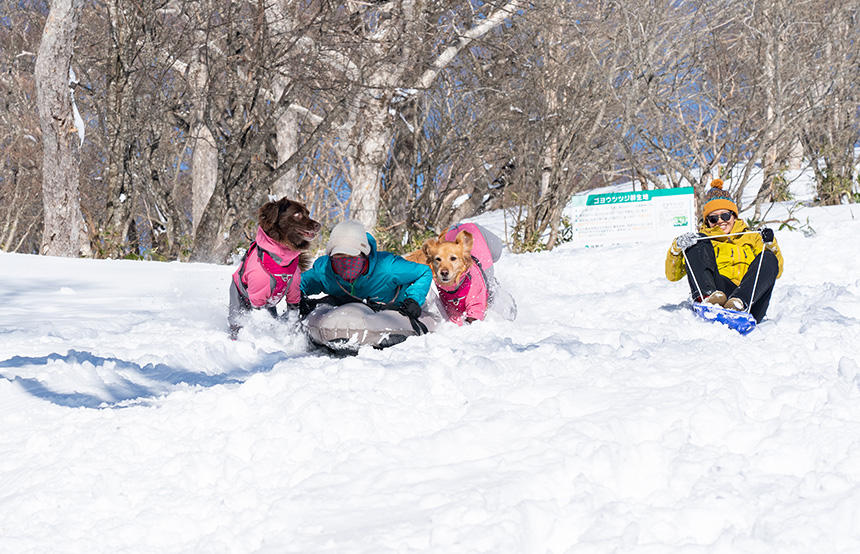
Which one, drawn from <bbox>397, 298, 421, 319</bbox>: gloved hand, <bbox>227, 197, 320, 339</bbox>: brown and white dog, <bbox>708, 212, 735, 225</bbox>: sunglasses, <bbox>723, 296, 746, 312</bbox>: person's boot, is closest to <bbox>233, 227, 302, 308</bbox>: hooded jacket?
<bbox>227, 197, 320, 339</bbox>: brown and white dog

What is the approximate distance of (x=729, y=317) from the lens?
17.0ft

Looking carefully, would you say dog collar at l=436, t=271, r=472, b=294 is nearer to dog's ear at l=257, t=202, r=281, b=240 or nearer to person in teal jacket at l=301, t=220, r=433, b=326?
person in teal jacket at l=301, t=220, r=433, b=326

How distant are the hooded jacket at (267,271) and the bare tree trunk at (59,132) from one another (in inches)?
243

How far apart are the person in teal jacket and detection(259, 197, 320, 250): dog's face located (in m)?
0.20

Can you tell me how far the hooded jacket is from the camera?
190 inches

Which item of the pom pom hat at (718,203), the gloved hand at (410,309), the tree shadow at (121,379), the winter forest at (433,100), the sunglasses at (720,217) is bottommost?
the tree shadow at (121,379)

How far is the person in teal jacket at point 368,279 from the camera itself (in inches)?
196

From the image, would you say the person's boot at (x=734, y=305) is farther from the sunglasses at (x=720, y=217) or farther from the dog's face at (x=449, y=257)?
the dog's face at (x=449, y=257)

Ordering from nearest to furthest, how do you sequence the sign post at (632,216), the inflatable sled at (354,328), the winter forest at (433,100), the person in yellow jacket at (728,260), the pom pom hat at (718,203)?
1. the inflatable sled at (354,328)
2. the person in yellow jacket at (728,260)
3. the pom pom hat at (718,203)
4. the winter forest at (433,100)
5. the sign post at (632,216)

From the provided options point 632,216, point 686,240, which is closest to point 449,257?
point 686,240

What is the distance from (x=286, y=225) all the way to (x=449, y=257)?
1.15 metres

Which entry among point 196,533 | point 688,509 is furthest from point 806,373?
point 196,533

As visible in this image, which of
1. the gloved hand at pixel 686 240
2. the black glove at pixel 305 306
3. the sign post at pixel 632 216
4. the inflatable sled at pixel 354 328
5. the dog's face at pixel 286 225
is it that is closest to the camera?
the inflatable sled at pixel 354 328

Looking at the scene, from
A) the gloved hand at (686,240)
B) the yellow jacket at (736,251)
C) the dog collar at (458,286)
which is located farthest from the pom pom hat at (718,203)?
the dog collar at (458,286)
